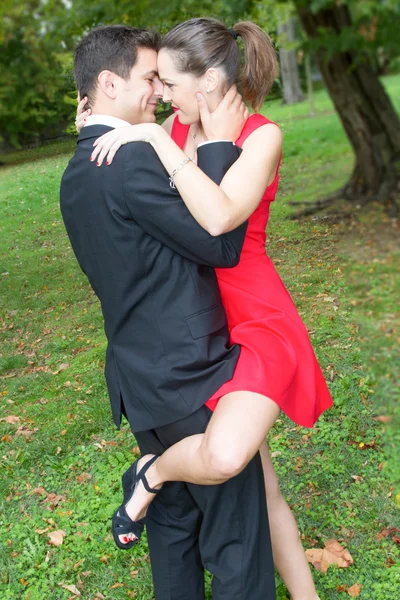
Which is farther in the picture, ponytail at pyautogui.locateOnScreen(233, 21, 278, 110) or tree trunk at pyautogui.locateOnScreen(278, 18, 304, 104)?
ponytail at pyautogui.locateOnScreen(233, 21, 278, 110)

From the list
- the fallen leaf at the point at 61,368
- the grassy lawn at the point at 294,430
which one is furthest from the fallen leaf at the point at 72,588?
the fallen leaf at the point at 61,368

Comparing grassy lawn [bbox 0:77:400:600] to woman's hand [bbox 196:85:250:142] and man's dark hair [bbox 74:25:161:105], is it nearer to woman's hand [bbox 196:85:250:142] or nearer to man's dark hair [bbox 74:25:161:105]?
woman's hand [bbox 196:85:250:142]

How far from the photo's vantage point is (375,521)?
3082mm

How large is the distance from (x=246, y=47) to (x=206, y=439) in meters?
1.12

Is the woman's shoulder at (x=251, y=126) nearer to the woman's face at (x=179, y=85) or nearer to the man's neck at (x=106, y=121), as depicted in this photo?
the woman's face at (x=179, y=85)

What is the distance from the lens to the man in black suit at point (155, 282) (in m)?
1.80

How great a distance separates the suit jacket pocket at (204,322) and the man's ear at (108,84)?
70 cm

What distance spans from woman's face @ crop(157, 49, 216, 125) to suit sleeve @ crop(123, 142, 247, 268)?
0.17 m

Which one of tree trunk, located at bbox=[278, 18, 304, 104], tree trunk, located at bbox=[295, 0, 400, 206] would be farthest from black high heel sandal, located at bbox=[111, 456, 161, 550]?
tree trunk, located at bbox=[295, 0, 400, 206]

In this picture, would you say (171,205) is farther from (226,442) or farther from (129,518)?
(129,518)

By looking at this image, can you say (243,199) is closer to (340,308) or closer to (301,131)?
(301,131)

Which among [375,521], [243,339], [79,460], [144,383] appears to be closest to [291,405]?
[243,339]

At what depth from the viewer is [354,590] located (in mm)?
2742

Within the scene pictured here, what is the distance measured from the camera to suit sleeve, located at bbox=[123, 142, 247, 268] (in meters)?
1.76
